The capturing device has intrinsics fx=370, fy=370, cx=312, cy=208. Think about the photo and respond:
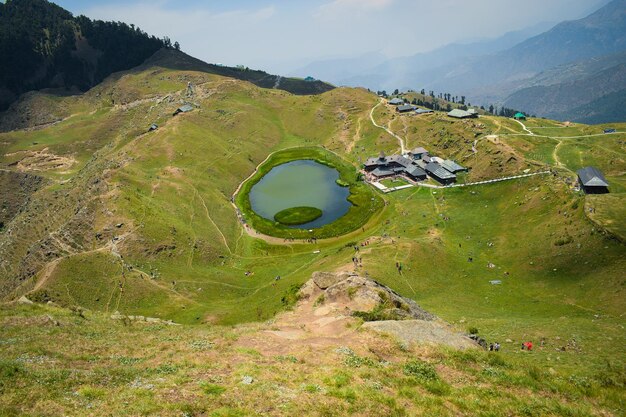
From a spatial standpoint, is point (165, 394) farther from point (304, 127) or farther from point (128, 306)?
point (304, 127)

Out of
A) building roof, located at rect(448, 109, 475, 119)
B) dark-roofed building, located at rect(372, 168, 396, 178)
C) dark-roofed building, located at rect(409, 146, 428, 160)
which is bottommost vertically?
dark-roofed building, located at rect(372, 168, 396, 178)

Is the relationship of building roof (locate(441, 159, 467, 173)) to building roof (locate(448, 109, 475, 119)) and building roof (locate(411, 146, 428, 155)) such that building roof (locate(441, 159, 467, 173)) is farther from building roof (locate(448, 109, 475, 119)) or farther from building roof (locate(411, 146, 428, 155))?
building roof (locate(448, 109, 475, 119))

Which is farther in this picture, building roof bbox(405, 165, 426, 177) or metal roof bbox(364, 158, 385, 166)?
metal roof bbox(364, 158, 385, 166)

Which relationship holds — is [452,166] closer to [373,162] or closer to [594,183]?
[373,162]

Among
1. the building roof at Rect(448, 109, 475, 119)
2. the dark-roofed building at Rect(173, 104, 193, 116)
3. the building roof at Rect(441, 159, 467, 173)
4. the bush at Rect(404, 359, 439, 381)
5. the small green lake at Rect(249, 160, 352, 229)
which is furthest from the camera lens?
the dark-roofed building at Rect(173, 104, 193, 116)

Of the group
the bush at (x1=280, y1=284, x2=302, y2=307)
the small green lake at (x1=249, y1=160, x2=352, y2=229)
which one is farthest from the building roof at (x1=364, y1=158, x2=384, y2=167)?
the bush at (x1=280, y1=284, x2=302, y2=307)

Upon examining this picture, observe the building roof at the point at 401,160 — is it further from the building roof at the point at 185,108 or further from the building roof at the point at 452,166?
the building roof at the point at 185,108
